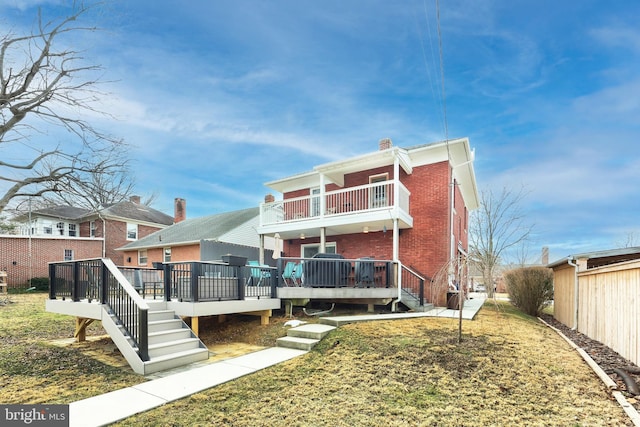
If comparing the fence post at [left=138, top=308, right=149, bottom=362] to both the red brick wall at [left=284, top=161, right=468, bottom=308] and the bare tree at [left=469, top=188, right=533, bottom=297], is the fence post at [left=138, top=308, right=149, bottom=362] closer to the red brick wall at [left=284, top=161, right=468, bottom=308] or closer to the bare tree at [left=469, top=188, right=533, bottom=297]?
the red brick wall at [left=284, top=161, right=468, bottom=308]

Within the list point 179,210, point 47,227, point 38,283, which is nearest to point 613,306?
point 38,283

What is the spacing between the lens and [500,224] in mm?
17750

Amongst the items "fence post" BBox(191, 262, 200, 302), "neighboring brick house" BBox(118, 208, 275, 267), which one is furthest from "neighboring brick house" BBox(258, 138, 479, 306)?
"neighboring brick house" BBox(118, 208, 275, 267)

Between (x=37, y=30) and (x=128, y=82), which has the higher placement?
(x=37, y=30)

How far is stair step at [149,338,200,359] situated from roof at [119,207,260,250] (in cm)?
1435

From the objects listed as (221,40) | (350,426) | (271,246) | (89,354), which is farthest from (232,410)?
(271,246)

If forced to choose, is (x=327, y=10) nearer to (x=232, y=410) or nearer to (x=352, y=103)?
(x=352, y=103)

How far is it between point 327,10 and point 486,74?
5891 mm

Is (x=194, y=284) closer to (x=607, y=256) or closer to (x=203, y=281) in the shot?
(x=203, y=281)

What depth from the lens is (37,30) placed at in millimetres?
9664

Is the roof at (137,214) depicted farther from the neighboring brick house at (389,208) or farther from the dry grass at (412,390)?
the dry grass at (412,390)

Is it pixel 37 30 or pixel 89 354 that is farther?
pixel 37 30

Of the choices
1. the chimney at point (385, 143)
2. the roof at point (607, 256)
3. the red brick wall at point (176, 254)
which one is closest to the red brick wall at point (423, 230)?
the chimney at point (385, 143)

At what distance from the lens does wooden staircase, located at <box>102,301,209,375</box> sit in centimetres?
553
